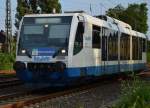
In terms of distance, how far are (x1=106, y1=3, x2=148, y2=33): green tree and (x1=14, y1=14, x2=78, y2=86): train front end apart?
7984cm

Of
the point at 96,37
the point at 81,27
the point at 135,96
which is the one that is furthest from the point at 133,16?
the point at 135,96

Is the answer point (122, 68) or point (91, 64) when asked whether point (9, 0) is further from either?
point (91, 64)

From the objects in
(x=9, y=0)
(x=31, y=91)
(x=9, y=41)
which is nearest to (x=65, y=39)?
(x=31, y=91)

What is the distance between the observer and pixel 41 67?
2025 cm

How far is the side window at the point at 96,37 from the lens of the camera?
74.6 feet

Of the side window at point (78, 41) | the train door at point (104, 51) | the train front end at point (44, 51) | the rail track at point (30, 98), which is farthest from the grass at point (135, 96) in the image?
the train door at point (104, 51)

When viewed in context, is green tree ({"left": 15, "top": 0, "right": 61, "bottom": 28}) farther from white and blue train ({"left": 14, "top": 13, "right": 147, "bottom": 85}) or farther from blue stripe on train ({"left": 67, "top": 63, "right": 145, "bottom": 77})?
white and blue train ({"left": 14, "top": 13, "right": 147, "bottom": 85})

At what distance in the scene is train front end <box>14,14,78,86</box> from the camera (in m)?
20.0

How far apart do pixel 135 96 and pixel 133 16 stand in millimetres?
94405

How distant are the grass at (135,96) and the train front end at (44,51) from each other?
19.1ft

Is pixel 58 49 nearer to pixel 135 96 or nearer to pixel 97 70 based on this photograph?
pixel 97 70

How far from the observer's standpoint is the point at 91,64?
2248 centimetres

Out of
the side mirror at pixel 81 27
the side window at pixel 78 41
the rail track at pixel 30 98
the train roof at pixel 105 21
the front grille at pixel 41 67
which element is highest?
the train roof at pixel 105 21

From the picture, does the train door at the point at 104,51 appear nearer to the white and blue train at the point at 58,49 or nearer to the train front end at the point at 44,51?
the white and blue train at the point at 58,49
